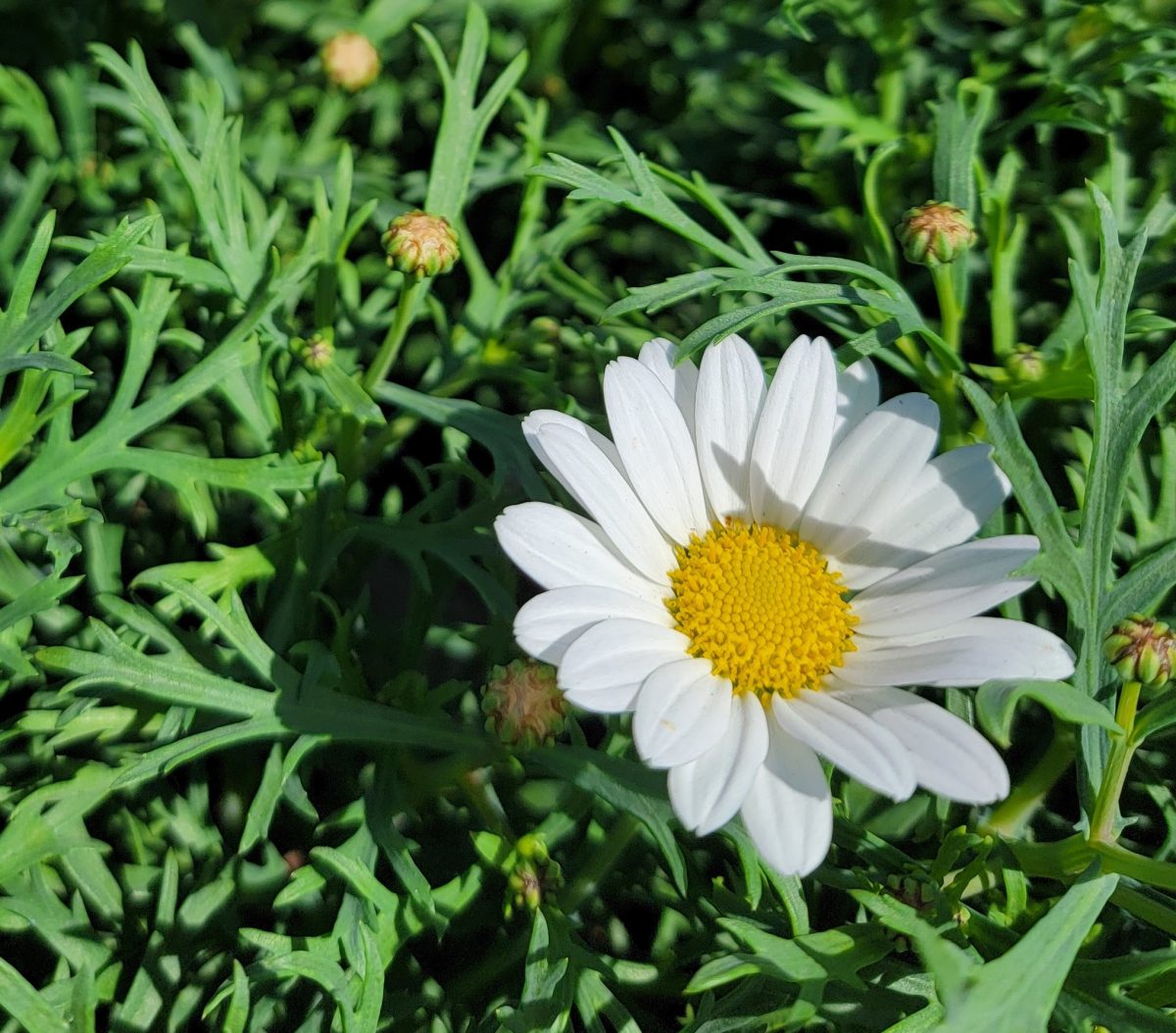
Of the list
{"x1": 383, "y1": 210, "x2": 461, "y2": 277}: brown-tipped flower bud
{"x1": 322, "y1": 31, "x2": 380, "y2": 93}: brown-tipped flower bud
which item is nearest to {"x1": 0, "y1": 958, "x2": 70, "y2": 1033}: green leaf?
{"x1": 383, "y1": 210, "x2": 461, "y2": 277}: brown-tipped flower bud

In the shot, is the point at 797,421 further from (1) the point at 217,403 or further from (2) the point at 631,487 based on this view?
(1) the point at 217,403

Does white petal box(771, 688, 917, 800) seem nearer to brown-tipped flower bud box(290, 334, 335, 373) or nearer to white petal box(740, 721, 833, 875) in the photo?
white petal box(740, 721, 833, 875)

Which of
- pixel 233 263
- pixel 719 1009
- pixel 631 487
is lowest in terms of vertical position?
pixel 719 1009

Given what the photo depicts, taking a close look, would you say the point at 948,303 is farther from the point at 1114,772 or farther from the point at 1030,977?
the point at 1030,977

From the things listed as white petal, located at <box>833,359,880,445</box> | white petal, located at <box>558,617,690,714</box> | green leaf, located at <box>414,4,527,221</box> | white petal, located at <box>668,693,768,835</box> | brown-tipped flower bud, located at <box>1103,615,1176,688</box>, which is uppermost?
green leaf, located at <box>414,4,527,221</box>

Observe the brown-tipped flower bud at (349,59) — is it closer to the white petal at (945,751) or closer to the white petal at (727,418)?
the white petal at (727,418)

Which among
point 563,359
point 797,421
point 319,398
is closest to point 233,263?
point 319,398

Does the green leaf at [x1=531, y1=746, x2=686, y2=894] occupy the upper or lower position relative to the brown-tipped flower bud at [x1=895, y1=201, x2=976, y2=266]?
lower
